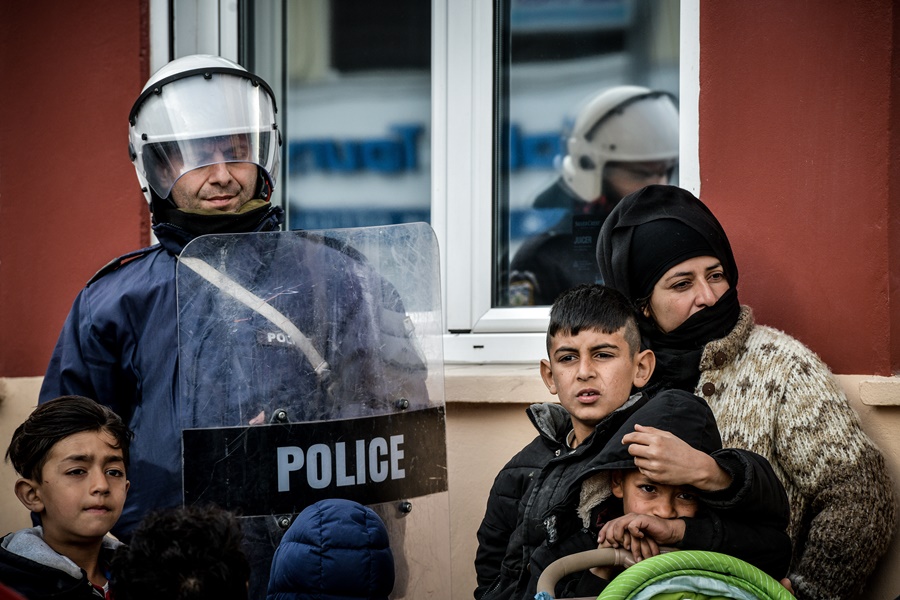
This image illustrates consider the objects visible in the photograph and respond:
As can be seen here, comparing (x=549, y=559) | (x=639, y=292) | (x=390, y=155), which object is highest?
(x=390, y=155)

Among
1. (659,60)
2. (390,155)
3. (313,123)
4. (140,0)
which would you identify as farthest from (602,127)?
(140,0)

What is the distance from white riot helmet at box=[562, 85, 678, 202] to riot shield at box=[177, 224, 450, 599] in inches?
50.4

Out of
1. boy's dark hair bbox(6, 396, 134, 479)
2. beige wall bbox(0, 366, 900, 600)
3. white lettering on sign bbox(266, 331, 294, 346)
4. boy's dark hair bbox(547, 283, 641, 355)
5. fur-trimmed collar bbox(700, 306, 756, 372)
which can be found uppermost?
boy's dark hair bbox(547, 283, 641, 355)

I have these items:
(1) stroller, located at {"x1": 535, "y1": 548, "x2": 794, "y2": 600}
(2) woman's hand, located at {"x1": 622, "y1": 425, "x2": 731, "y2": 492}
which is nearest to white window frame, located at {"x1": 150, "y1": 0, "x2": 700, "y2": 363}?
(2) woman's hand, located at {"x1": 622, "y1": 425, "x2": 731, "y2": 492}

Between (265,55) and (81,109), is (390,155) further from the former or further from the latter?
(81,109)

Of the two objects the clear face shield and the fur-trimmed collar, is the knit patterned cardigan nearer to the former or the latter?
the fur-trimmed collar

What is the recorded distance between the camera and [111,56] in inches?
171

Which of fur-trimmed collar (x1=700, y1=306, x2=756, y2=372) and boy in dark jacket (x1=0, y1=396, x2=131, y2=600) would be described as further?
fur-trimmed collar (x1=700, y1=306, x2=756, y2=372)

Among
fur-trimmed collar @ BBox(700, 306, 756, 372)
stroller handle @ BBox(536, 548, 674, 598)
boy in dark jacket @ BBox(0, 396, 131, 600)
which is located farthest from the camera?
fur-trimmed collar @ BBox(700, 306, 756, 372)

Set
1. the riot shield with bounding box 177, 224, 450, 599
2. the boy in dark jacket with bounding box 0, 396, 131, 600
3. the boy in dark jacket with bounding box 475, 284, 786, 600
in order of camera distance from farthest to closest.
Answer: the riot shield with bounding box 177, 224, 450, 599
the boy in dark jacket with bounding box 0, 396, 131, 600
the boy in dark jacket with bounding box 475, 284, 786, 600

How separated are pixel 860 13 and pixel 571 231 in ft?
3.99

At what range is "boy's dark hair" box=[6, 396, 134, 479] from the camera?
8.95ft

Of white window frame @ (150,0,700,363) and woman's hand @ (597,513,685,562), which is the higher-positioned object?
white window frame @ (150,0,700,363)

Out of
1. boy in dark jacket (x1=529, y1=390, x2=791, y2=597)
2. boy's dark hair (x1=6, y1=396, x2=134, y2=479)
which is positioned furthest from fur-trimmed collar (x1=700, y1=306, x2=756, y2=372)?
boy's dark hair (x1=6, y1=396, x2=134, y2=479)
